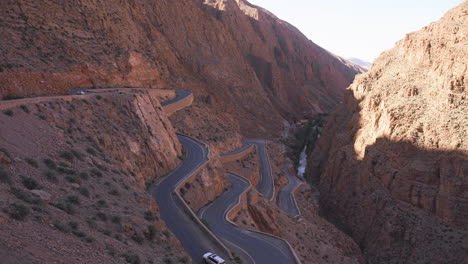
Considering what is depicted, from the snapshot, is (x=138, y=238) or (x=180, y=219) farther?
(x=180, y=219)

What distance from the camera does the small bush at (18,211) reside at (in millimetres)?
8688

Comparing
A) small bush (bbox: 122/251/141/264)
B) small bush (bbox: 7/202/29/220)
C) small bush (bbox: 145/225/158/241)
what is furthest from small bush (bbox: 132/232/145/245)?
small bush (bbox: 7/202/29/220)

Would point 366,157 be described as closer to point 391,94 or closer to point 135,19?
point 391,94

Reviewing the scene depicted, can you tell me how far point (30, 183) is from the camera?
36.2 ft

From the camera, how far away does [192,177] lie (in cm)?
2453

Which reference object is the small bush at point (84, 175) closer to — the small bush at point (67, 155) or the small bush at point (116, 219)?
the small bush at point (67, 155)

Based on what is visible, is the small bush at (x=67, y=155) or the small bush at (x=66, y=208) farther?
the small bush at (x=67, y=155)

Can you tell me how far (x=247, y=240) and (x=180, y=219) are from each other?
4.64 metres

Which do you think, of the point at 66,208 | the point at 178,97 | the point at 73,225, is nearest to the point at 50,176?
the point at 66,208

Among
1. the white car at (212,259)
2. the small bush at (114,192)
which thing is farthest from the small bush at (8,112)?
the white car at (212,259)

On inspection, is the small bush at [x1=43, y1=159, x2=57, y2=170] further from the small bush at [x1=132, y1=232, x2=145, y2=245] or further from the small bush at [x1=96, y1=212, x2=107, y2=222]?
the small bush at [x1=132, y1=232, x2=145, y2=245]

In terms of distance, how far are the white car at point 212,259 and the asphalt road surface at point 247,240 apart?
12.4 feet

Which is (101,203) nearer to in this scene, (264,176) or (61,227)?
(61,227)

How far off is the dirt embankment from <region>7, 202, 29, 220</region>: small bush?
0.02 meters
